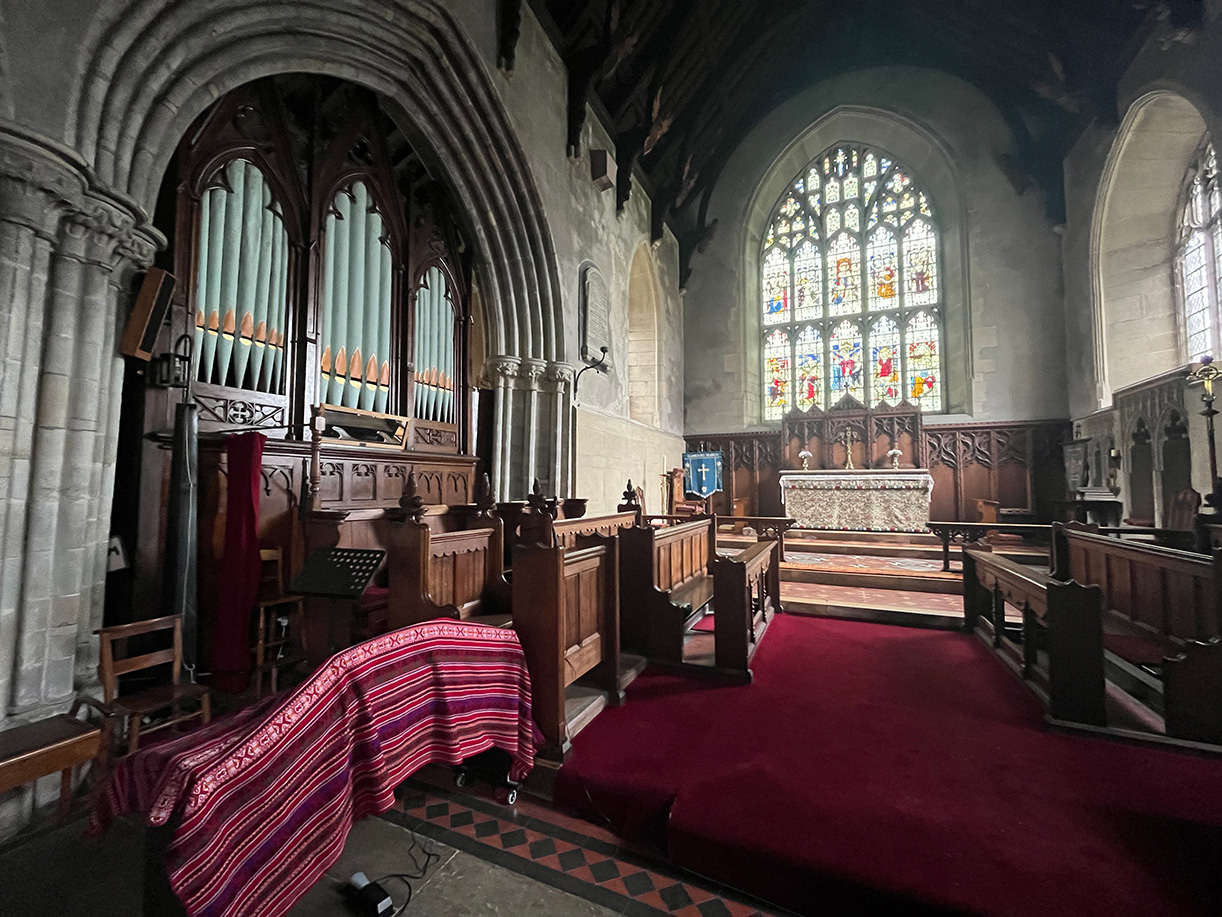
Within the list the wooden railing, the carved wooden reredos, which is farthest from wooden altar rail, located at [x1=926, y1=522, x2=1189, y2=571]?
the carved wooden reredos

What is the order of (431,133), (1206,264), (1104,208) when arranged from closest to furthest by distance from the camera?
(431,133) → (1206,264) → (1104,208)

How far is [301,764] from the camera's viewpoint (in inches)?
59.8

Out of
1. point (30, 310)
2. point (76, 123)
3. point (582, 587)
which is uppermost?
point (76, 123)

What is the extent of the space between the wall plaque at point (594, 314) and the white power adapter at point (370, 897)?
18.5ft

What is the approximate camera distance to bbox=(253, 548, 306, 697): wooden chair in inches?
126

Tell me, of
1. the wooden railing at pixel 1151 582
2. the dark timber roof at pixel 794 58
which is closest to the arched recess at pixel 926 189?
the dark timber roof at pixel 794 58

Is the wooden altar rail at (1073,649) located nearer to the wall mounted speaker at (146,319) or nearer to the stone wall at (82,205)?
the stone wall at (82,205)

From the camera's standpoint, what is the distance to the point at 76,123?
2.42 meters

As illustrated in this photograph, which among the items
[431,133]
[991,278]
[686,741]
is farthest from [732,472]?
[686,741]

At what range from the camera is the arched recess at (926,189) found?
920 cm

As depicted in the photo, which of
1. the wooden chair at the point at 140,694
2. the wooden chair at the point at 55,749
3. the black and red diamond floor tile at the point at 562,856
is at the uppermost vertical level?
the wooden chair at the point at 140,694

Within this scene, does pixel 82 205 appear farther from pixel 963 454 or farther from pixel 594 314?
pixel 963 454

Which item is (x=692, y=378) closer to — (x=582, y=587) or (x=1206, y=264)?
(x=1206, y=264)

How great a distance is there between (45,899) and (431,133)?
18.7 ft
